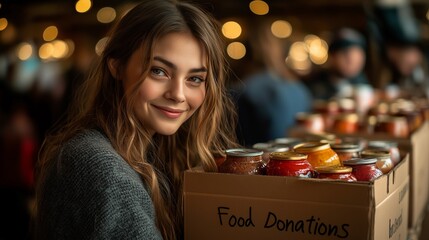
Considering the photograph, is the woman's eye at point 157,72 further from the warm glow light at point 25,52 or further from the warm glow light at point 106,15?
the warm glow light at point 106,15

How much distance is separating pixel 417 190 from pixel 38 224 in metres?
1.43

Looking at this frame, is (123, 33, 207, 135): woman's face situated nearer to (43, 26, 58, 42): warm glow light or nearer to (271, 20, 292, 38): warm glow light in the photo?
(43, 26, 58, 42): warm glow light

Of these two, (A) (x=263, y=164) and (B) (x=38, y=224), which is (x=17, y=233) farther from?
(A) (x=263, y=164)

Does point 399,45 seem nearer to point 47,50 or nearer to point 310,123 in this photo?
point 310,123

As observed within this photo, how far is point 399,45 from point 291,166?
3.86 m

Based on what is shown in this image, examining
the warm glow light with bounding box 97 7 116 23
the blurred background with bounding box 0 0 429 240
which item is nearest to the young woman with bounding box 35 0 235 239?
the blurred background with bounding box 0 0 429 240

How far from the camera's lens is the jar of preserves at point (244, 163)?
5.37 feet

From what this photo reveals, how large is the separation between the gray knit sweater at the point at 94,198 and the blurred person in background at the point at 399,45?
3.65 metres

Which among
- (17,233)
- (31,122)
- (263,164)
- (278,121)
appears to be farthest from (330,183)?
(31,122)

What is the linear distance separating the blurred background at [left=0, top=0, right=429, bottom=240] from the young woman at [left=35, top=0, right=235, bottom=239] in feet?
1.22

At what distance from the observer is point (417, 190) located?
2.28 metres

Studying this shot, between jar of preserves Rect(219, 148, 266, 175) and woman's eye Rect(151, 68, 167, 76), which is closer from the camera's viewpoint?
jar of preserves Rect(219, 148, 266, 175)

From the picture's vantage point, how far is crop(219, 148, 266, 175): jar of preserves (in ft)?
5.37

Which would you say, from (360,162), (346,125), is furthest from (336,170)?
(346,125)
